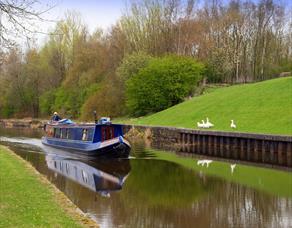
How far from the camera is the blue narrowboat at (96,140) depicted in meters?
36.9

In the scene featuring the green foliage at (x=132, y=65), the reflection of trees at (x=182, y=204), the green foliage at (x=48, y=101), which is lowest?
the reflection of trees at (x=182, y=204)

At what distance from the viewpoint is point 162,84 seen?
6594 centimetres

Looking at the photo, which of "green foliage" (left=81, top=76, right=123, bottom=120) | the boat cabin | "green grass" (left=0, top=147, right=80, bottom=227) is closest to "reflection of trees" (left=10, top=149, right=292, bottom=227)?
"green grass" (left=0, top=147, right=80, bottom=227)

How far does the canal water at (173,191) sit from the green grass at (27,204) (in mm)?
1599

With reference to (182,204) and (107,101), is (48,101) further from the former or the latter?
(182,204)

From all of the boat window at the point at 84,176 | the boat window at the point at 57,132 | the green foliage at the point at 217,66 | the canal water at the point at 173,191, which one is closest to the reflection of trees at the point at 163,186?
the canal water at the point at 173,191

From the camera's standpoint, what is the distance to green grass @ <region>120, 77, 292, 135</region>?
42.6m

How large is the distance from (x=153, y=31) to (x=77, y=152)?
41730 millimetres

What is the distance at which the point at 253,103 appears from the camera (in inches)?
2010

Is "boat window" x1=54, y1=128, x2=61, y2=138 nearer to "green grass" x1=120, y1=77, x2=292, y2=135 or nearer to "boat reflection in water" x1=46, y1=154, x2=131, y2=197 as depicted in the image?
"boat reflection in water" x1=46, y1=154, x2=131, y2=197

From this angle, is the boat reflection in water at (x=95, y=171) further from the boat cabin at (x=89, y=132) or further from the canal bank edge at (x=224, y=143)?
the canal bank edge at (x=224, y=143)

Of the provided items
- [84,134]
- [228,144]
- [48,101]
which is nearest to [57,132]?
[84,134]

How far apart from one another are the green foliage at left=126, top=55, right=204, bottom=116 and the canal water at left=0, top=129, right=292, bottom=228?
2940 centimetres

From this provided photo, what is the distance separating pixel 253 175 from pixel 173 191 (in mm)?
6667
